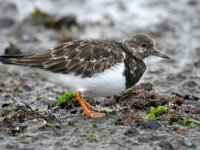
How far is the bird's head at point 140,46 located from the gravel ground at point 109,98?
526mm

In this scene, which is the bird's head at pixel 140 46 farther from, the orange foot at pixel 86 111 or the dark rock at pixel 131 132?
the dark rock at pixel 131 132

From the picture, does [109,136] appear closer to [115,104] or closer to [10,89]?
[115,104]

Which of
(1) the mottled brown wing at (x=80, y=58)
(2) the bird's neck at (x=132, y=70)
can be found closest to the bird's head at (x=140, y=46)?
(2) the bird's neck at (x=132, y=70)

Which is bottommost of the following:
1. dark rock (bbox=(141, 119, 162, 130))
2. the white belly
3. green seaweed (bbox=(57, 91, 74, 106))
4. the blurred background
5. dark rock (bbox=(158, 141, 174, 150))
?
dark rock (bbox=(158, 141, 174, 150))

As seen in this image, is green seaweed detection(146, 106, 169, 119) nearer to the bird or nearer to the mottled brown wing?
the bird

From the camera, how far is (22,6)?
46.4 feet

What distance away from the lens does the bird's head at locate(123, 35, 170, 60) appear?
7.61 metres

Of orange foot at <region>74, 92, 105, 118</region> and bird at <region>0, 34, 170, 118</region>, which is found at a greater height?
bird at <region>0, 34, 170, 118</region>

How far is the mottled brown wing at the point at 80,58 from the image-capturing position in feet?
22.8

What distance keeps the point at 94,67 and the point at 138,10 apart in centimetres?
740

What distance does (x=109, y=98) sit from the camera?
785 centimetres

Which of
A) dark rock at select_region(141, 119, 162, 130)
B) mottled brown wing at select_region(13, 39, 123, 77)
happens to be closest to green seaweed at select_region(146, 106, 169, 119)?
dark rock at select_region(141, 119, 162, 130)

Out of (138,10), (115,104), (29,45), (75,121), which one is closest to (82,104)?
(75,121)

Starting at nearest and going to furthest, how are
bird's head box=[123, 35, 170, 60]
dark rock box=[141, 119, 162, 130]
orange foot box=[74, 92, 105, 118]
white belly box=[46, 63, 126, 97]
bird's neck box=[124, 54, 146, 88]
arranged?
dark rock box=[141, 119, 162, 130] < white belly box=[46, 63, 126, 97] < orange foot box=[74, 92, 105, 118] < bird's neck box=[124, 54, 146, 88] < bird's head box=[123, 35, 170, 60]
